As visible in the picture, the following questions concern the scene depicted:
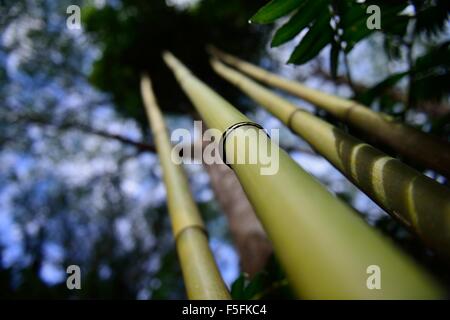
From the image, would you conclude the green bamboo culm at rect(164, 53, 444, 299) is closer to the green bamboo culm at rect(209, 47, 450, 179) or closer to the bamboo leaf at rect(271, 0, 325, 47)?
the bamboo leaf at rect(271, 0, 325, 47)

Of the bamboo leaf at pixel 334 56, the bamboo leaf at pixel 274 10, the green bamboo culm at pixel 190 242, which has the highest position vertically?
the bamboo leaf at pixel 334 56

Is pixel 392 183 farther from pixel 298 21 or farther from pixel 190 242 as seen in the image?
pixel 190 242

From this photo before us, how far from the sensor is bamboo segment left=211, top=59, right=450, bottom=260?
538mm

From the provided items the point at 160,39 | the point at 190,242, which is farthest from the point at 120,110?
the point at 190,242

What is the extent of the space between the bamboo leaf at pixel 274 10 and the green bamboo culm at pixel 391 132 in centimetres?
54

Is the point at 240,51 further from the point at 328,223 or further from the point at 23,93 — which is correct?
the point at 328,223

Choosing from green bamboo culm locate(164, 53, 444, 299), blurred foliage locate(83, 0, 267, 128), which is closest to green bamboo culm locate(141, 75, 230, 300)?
green bamboo culm locate(164, 53, 444, 299)

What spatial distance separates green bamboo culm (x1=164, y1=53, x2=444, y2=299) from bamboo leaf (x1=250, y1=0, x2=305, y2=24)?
362mm

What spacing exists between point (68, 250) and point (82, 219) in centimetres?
60

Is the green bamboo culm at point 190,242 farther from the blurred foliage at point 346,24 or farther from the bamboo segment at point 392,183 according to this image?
the blurred foliage at point 346,24

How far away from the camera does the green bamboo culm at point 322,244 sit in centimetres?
46

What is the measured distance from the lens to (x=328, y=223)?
526 millimetres

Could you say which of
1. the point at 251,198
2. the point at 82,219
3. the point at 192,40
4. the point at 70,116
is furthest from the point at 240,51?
the point at 82,219

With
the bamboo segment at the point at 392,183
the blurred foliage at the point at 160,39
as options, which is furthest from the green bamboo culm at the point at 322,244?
the blurred foliage at the point at 160,39
